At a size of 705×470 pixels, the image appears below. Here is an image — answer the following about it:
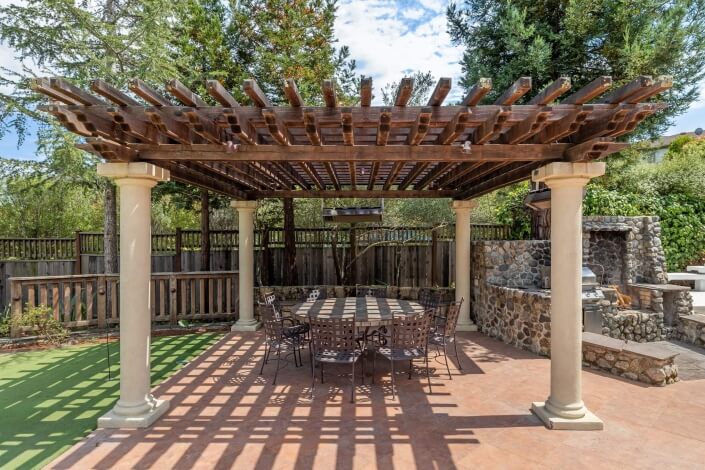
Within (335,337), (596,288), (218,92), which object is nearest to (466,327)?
(596,288)

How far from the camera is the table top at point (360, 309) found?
14.3 feet

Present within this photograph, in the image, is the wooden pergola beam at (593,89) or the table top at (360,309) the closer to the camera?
the wooden pergola beam at (593,89)

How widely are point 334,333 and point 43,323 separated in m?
5.30

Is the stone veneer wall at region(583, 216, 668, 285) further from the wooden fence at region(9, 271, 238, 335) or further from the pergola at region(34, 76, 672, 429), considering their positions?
the wooden fence at region(9, 271, 238, 335)

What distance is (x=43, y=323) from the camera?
584cm

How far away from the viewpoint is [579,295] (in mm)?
3354

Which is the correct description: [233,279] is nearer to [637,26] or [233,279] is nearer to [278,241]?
[278,241]

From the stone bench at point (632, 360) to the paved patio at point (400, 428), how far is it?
168 mm

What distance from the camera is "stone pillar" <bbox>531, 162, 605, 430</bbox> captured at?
3246 mm

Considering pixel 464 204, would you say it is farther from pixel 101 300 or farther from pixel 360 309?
pixel 101 300

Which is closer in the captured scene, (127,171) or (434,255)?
(127,171)

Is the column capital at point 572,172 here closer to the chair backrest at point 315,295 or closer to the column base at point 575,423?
the column base at point 575,423

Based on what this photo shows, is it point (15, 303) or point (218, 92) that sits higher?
point (218, 92)

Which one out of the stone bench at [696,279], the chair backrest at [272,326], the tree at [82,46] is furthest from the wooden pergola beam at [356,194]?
the stone bench at [696,279]
